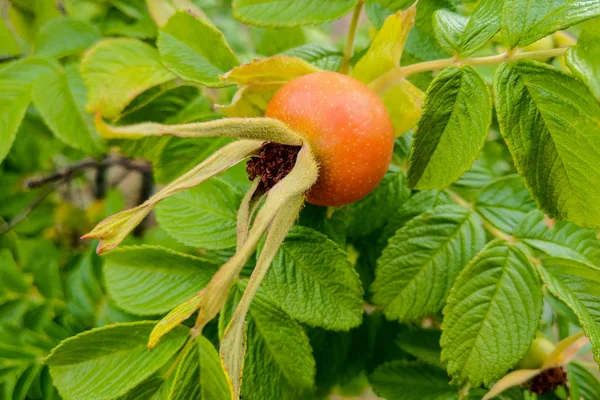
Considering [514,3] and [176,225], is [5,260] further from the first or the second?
[514,3]

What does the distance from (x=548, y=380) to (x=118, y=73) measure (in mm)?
930

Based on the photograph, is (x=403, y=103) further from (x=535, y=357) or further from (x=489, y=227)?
(x=535, y=357)

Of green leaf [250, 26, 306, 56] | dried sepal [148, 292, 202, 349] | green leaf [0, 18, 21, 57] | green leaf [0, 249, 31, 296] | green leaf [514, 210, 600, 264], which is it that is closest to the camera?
dried sepal [148, 292, 202, 349]

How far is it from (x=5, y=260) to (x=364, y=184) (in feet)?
2.47

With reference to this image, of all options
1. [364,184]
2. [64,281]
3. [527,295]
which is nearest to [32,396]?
[64,281]

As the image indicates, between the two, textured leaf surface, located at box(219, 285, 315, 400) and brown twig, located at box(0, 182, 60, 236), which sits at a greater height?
textured leaf surface, located at box(219, 285, 315, 400)

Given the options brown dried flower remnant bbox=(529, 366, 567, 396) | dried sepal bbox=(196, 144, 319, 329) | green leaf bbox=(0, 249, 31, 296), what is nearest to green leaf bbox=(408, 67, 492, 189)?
dried sepal bbox=(196, 144, 319, 329)

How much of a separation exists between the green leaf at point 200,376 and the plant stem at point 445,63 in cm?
45

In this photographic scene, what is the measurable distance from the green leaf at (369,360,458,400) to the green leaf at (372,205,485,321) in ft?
0.57

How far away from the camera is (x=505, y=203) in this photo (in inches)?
34.7

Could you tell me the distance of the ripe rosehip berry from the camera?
630mm

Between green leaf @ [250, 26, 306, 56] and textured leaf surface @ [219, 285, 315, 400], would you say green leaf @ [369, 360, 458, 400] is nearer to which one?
textured leaf surface @ [219, 285, 315, 400]

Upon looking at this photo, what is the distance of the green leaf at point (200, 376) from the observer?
0.67m

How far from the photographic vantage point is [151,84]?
880 mm
